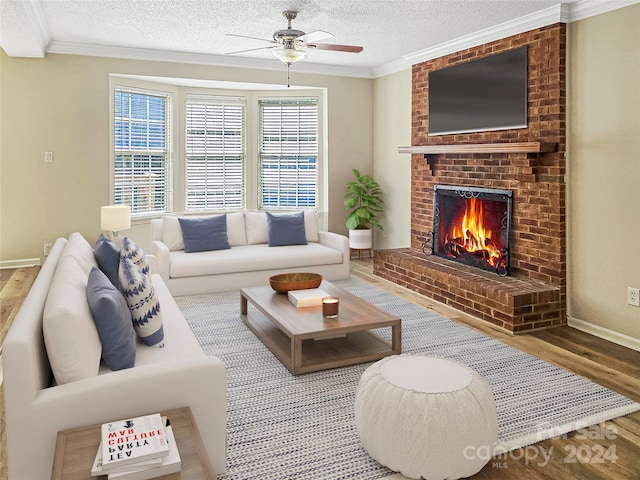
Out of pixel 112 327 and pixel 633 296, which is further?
pixel 633 296

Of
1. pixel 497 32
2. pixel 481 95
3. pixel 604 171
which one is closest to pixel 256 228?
pixel 481 95

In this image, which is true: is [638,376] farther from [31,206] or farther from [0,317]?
[31,206]

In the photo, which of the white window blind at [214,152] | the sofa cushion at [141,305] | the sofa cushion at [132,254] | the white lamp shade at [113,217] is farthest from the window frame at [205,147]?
the sofa cushion at [141,305]

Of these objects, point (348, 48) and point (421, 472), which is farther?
point (348, 48)

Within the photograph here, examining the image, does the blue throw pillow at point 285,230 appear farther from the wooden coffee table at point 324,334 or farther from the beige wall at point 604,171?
the beige wall at point 604,171

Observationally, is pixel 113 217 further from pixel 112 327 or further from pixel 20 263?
pixel 112 327

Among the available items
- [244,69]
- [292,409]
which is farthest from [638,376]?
[244,69]

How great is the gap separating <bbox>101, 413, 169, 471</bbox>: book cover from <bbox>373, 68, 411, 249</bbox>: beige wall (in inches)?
200

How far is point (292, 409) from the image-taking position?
2.81 metres

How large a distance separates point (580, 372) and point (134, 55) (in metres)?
5.38

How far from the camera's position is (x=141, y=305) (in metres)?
2.59

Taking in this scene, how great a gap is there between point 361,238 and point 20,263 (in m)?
4.07

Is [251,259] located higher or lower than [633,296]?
higher

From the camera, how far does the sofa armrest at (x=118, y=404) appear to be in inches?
72.3
